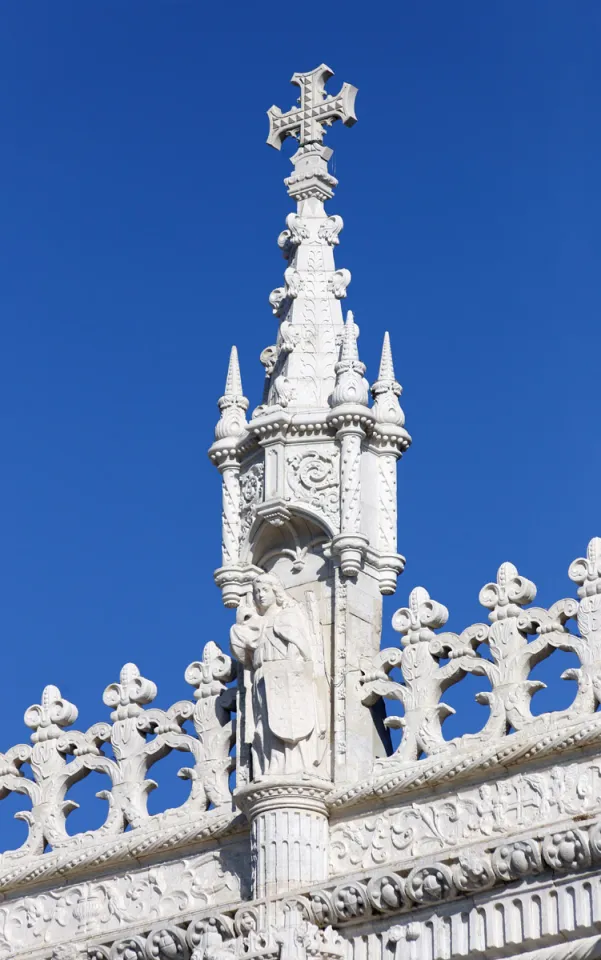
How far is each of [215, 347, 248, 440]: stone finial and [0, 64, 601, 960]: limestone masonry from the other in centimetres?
2

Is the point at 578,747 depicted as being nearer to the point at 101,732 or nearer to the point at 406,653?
the point at 406,653

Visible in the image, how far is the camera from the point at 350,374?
24.2 meters

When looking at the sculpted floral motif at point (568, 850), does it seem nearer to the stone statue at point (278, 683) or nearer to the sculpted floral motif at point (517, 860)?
the sculpted floral motif at point (517, 860)

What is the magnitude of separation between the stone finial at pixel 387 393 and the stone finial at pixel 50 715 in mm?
3710

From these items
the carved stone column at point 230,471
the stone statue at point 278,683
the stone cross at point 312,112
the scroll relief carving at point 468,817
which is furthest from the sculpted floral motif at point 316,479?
the stone cross at point 312,112

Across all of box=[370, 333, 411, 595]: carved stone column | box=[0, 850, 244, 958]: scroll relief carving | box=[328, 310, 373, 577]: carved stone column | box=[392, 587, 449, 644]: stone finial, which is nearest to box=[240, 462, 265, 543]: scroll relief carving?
box=[328, 310, 373, 577]: carved stone column

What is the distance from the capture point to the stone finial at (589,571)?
22062mm

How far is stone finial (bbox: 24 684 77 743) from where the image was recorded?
25.2 m

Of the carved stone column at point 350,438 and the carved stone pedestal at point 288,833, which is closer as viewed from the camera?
the carved stone pedestal at point 288,833

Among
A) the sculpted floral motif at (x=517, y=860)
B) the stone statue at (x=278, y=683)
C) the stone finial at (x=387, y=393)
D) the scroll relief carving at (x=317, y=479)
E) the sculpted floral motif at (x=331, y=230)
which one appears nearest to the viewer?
the sculpted floral motif at (x=517, y=860)

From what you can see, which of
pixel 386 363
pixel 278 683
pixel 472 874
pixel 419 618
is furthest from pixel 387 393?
pixel 472 874

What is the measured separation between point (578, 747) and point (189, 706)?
4037mm

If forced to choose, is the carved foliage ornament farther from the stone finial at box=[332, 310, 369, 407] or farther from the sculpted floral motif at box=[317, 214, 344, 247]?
the sculpted floral motif at box=[317, 214, 344, 247]

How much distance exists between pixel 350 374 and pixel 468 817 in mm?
4105
